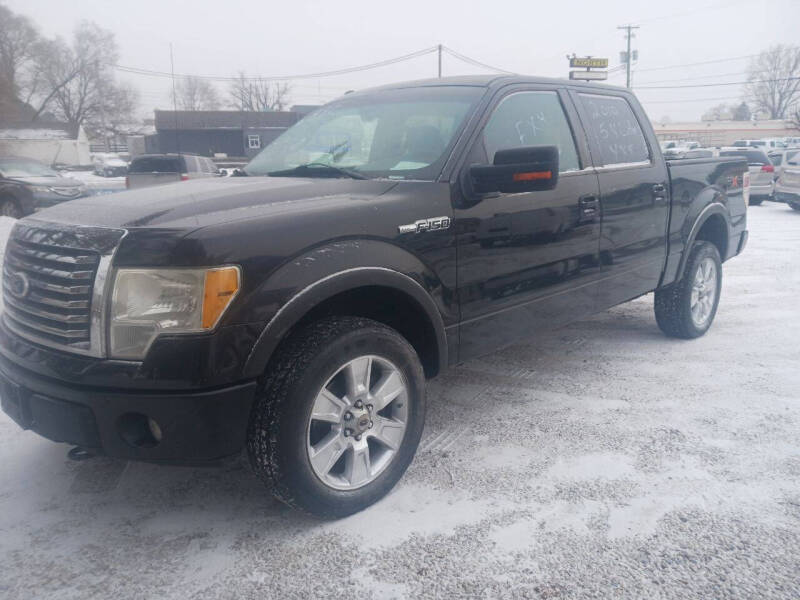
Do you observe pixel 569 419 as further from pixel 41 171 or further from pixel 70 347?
pixel 41 171

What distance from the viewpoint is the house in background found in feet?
168

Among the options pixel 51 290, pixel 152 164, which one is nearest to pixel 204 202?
pixel 51 290

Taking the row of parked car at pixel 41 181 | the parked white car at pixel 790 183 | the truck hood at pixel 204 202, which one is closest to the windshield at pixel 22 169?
the row of parked car at pixel 41 181

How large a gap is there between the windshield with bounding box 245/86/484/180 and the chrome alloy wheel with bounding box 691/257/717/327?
2.75 m

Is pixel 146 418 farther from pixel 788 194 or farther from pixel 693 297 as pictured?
pixel 788 194

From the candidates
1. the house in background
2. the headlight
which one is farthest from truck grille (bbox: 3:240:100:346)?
the house in background

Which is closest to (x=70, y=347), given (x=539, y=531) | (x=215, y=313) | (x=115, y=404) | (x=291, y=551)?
(x=115, y=404)

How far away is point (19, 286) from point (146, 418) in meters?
0.82

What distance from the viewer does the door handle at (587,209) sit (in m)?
3.71

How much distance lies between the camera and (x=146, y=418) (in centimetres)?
231

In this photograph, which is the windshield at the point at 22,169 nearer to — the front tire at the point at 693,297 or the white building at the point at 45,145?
the front tire at the point at 693,297

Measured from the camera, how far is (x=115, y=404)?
7.36 feet

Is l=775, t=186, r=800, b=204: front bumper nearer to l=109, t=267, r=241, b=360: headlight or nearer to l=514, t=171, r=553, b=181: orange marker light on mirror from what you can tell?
l=514, t=171, r=553, b=181: orange marker light on mirror

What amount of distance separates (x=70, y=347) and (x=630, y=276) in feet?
11.1
